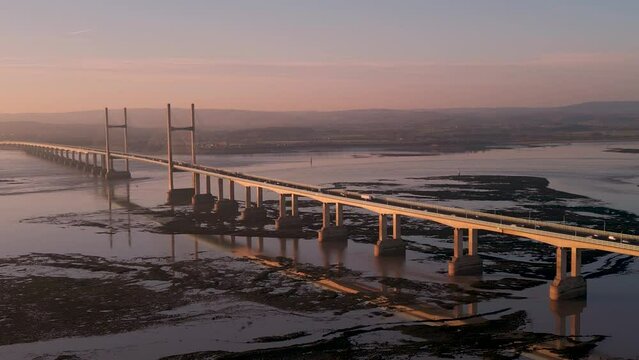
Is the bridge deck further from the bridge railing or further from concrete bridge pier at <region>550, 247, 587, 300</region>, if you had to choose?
concrete bridge pier at <region>550, 247, 587, 300</region>

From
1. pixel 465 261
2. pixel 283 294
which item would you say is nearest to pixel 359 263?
pixel 465 261

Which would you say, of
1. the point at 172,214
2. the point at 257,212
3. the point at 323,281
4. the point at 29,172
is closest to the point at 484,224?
the point at 323,281

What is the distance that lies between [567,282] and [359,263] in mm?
14794

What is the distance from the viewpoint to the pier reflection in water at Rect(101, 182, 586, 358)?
115 feet

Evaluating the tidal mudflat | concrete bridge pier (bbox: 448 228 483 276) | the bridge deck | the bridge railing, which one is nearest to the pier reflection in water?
the tidal mudflat

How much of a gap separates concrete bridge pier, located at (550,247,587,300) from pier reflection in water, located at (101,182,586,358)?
1.58 feet

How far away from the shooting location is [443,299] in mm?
38625

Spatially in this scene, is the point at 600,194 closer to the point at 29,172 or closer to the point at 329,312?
the point at 329,312

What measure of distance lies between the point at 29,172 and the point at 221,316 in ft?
374

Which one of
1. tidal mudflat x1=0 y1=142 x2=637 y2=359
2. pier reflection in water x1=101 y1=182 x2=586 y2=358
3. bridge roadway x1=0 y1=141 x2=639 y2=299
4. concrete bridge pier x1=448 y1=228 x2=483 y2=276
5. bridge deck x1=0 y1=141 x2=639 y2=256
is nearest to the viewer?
tidal mudflat x1=0 y1=142 x2=637 y2=359

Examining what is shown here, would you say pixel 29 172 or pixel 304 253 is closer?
pixel 304 253

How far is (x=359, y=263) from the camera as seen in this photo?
48500mm

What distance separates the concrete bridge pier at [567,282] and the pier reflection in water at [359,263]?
48 cm

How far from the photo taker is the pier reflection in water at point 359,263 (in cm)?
3509
